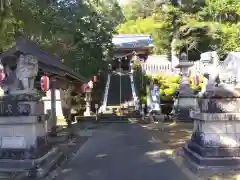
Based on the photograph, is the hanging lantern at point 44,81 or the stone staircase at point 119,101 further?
the stone staircase at point 119,101

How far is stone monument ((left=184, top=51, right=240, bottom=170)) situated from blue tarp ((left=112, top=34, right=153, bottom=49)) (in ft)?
122

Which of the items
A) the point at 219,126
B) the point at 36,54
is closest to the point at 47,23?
the point at 36,54

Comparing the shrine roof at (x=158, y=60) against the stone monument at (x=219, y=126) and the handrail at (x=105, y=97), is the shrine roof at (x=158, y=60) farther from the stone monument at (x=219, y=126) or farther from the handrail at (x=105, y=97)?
the stone monument at (x=219, y=126)

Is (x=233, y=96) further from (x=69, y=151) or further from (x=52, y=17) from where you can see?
(x=52, y=17)

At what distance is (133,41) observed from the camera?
165ft

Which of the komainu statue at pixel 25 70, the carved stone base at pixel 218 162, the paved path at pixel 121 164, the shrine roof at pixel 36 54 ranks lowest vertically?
the paved path at pixel 121 164

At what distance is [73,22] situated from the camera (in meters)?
17.3

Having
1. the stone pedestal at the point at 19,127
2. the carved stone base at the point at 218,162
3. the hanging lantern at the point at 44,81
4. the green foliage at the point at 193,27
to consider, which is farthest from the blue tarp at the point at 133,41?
the stone pedestal at the point at 19,127

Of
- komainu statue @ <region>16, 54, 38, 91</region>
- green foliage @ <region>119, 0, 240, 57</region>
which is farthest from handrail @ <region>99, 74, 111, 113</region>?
komainu statue @ <region>16, 54, 38, 91</region>

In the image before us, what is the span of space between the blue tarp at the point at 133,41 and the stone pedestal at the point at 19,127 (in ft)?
125

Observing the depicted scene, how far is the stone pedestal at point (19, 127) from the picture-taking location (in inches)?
359

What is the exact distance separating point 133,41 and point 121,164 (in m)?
40.9

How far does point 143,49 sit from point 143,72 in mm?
11102

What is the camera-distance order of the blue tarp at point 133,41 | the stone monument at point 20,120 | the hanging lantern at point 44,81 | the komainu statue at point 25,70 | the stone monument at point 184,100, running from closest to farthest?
the stone monument at point 20,120, the komainu statue at point 25,70, the hanging lantern at point 44,81, the stone monument at point 184,100, the blue tarp at point 133,41
